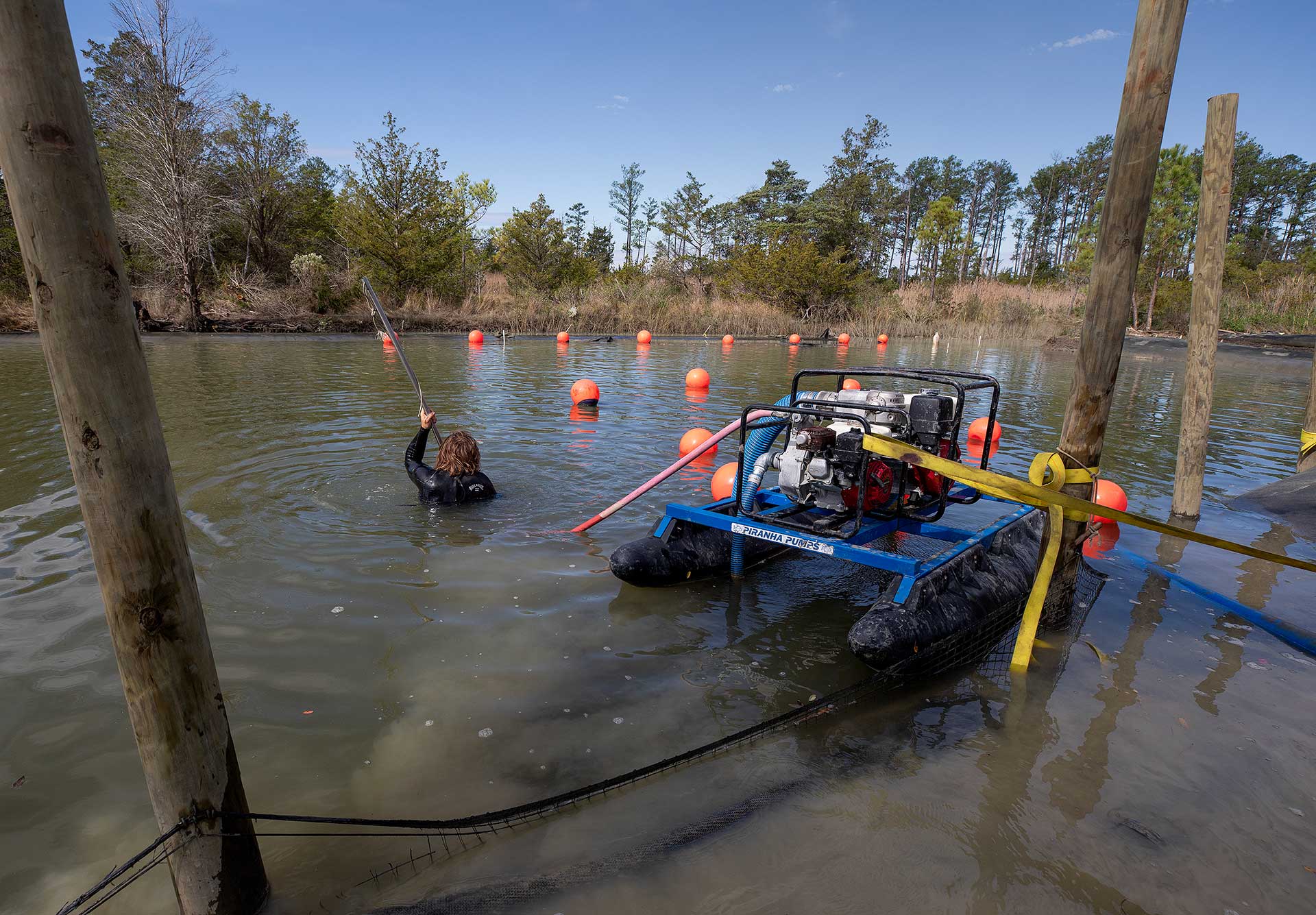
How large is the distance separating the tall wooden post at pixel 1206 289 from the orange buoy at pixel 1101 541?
75 cm

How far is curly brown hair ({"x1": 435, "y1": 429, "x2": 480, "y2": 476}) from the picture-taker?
6.48 metres

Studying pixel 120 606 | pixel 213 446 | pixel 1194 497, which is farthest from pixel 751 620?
pixel 213 446

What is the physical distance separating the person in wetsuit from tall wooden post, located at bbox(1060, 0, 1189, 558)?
4982 millimetres

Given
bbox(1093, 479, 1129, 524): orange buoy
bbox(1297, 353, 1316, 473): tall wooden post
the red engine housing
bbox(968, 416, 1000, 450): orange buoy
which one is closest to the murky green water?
bbox(1093, 479, 1129, 524): orange buoy

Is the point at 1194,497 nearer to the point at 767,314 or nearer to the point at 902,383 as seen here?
the point at 902,383

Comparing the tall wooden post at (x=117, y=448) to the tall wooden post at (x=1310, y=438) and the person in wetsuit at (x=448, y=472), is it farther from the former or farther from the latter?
the tall wooden post at (x=1310, y=438)

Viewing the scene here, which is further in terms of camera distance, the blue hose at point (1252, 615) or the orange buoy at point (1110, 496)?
the orange buoy at point (1110, 496)

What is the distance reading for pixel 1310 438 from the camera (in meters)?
7.62

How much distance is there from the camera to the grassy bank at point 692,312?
88.0 ft

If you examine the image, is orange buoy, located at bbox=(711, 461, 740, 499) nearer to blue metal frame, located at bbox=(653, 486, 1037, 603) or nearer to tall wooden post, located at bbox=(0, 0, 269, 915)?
blue metal frame, located at bbox=(653, 486, 1037, 603)

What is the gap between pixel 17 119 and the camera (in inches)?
60.4

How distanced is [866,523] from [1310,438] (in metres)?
6.68

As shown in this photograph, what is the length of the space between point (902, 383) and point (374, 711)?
53.9ft

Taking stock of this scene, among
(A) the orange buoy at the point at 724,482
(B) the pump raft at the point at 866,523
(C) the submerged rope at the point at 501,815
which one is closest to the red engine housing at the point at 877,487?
(B) the pump raft at the point at 866,523
